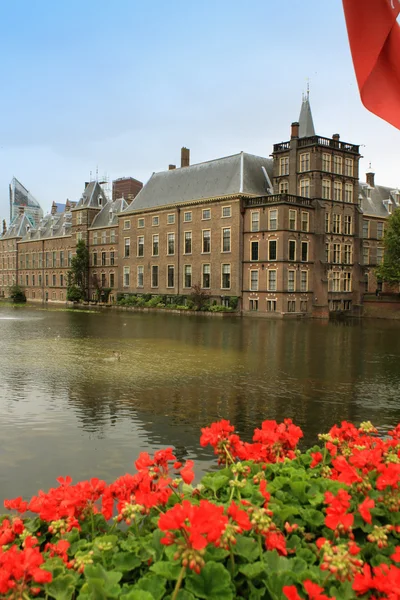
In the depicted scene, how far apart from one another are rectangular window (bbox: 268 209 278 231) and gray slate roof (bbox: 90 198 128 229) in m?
28.8

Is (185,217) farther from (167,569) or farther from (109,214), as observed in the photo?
(167,569)

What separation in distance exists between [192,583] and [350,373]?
15883mm

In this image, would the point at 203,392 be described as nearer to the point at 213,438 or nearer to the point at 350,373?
the point at 350,373

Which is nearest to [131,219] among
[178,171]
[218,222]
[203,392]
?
[178,171]

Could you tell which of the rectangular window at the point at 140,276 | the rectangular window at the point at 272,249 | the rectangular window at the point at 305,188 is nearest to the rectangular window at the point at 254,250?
the rectangular window at the point at 272,249

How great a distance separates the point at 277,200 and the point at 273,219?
5.88 ft

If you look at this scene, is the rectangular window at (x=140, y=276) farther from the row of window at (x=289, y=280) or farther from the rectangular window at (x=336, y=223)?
the rectangular window at (x=336, y=223)

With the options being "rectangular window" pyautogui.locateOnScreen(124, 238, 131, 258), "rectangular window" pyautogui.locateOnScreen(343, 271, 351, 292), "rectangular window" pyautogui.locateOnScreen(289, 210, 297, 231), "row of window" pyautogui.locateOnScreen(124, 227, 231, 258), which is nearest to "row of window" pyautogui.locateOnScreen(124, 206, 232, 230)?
"row of window" pyautogui.locateOnScreen(124, 227, 231, 258)

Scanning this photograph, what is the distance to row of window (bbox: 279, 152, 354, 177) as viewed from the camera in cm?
5000

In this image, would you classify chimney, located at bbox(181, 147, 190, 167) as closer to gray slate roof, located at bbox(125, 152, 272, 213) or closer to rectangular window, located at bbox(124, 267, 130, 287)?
gray slate roof, located at bbox(125, 152, 272, 213)

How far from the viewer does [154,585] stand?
2.80m

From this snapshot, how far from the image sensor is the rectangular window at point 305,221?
49844 millimetres

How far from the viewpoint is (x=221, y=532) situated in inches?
108

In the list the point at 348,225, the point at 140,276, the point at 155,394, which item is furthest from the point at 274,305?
the point at 155,394
